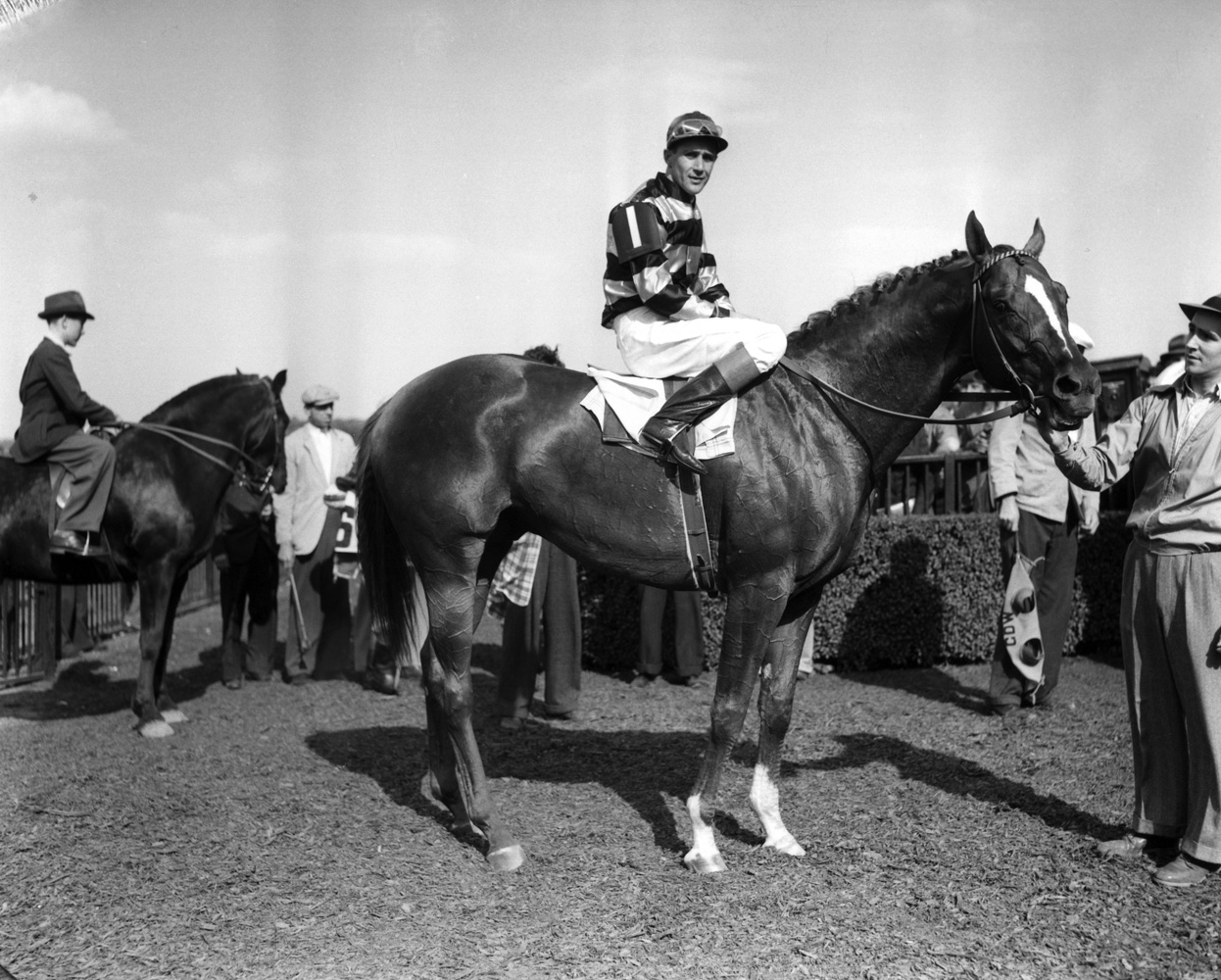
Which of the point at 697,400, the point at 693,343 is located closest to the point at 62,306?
the point at 693,343

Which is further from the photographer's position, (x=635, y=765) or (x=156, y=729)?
(x=156, y=729)

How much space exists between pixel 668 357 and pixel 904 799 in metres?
2.55

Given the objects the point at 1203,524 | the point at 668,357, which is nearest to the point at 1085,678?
the point at 1203,524

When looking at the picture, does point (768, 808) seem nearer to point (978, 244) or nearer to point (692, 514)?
point (692, 514)

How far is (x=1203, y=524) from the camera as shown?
425 centimetres

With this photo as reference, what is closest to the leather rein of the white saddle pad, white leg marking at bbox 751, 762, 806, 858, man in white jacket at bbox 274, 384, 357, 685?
the white saddle pad

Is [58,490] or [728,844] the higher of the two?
[58,490]

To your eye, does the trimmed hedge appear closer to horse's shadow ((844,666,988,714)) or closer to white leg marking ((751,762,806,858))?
horse's shadow ((844,666,988,714))

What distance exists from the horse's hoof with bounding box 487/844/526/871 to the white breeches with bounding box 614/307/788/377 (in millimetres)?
2072

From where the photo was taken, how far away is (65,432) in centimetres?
739

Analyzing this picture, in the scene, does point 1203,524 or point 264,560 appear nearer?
point 1203,524

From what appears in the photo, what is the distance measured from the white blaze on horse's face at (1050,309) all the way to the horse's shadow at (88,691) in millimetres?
6627

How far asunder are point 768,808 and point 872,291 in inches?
88.8

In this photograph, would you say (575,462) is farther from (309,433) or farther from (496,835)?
(309,433)
